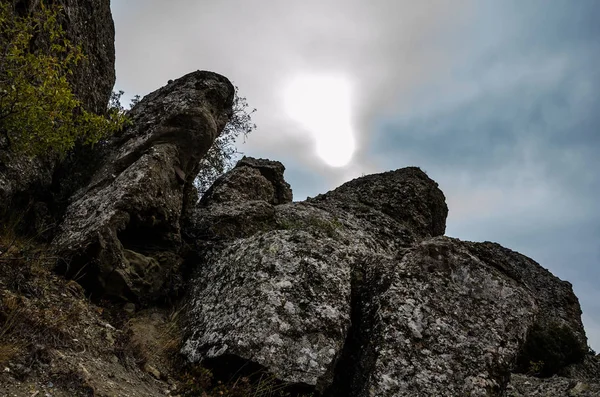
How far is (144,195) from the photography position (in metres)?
11.5

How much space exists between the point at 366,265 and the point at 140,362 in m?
6.60

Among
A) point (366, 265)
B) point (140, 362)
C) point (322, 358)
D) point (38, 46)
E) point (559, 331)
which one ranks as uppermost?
point (559, 331)

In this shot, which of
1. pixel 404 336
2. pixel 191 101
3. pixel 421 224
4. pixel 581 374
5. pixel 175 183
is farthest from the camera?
pixel 421 224

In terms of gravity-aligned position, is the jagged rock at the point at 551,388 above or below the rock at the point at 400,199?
below

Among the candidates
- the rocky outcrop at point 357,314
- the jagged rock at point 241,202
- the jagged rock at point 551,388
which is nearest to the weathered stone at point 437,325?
the rocky outcrop at point 357,314

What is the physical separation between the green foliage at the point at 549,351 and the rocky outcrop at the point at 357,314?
19.9 ft

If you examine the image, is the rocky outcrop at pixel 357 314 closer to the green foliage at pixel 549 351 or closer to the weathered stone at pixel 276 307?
the weathered stone at pixel 276 307

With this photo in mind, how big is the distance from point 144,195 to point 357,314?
653 cm

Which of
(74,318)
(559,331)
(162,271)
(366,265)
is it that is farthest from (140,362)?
(559,331)

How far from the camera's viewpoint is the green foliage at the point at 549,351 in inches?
636

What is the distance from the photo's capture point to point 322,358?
8.88 metres

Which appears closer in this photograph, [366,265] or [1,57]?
[1,57]

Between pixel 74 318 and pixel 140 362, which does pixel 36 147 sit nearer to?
pixel 74 318

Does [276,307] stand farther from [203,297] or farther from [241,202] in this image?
[241,202]
